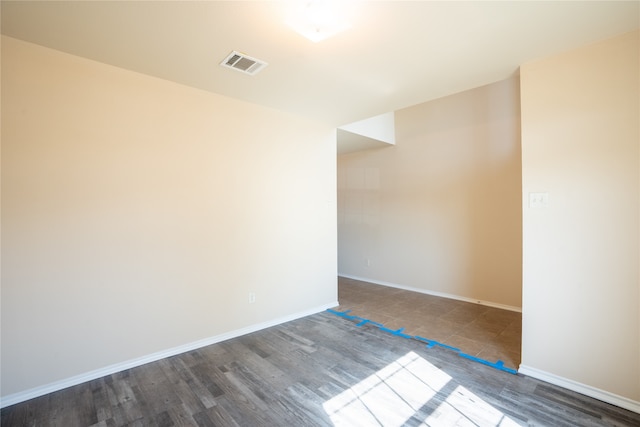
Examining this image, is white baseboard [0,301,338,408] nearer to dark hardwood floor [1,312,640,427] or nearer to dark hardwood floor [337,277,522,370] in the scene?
dark hardwood floor [1,312,640,427]

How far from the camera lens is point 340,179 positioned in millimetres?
6172

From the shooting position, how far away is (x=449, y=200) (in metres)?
4.55

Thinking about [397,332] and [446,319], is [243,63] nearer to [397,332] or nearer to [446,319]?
[397,332]

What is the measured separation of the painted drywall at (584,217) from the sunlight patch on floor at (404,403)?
74 centimetres

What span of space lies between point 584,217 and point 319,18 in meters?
2.33

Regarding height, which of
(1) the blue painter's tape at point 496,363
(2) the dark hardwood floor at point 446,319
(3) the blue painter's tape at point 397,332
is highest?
(1) the blue painter's tape at point 496,363

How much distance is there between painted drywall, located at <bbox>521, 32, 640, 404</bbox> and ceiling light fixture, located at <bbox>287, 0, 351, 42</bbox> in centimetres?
163

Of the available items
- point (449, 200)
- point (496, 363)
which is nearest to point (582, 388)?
point (496, 363)

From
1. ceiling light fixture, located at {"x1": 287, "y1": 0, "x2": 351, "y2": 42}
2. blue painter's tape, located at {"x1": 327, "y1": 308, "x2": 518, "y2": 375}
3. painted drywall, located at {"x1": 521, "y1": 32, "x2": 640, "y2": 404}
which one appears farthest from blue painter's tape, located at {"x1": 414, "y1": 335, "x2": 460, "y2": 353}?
ceiling light fixture, located at {"x1": 287, "y1": 0, "x2": 351, "y2": 42}

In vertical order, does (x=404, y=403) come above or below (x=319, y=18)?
below

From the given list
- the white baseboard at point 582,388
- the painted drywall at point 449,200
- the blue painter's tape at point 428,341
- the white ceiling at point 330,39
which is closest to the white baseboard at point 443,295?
the painted drywall at point 449,200

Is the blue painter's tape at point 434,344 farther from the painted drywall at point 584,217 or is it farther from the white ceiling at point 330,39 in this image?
the white ceiling at point 330,39

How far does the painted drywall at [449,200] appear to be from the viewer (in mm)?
4000

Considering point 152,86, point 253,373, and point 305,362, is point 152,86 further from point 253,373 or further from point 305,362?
point 305,362
